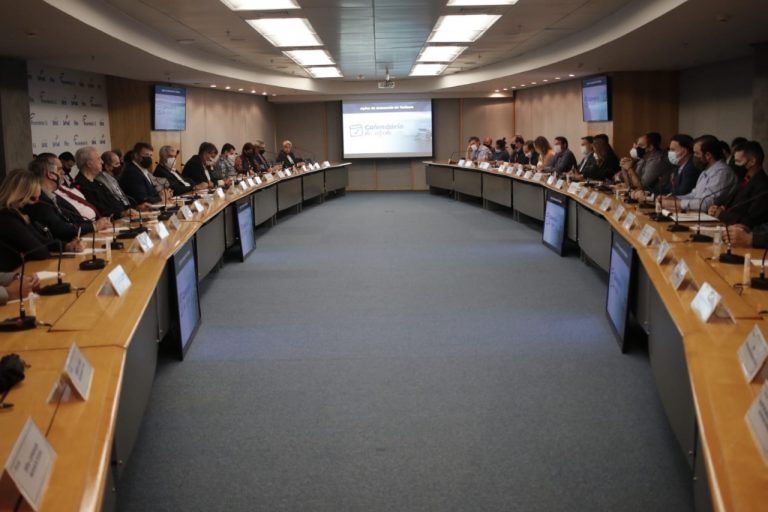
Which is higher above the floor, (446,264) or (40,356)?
(40,356)

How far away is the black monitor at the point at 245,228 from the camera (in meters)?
8.26

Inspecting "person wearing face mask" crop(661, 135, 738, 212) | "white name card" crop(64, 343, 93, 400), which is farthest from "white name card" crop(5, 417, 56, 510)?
"person wearing face mask" crop(661, 135, 738, 212)

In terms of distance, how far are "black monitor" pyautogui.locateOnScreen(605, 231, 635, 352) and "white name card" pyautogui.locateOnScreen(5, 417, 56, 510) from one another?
3611 mm

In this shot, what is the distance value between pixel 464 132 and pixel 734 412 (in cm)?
1738

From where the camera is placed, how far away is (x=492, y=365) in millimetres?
4520

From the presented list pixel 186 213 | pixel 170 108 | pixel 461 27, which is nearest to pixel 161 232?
pixel 186 213

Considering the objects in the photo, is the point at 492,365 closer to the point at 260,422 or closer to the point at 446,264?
the point at 260,422

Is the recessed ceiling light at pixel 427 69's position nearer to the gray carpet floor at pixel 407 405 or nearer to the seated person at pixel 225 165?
the seated person at pixel 225 165

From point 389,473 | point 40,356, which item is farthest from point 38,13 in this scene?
point 389,473

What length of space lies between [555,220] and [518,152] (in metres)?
5.98

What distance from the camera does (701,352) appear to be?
2570 millimetres

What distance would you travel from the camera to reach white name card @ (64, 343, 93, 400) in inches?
87.9

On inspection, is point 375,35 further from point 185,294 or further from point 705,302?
point 705,302

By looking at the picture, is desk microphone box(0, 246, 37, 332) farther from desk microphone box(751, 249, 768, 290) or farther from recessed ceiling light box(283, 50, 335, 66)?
recessed ceiling light box(283, 50, 335, 66)
